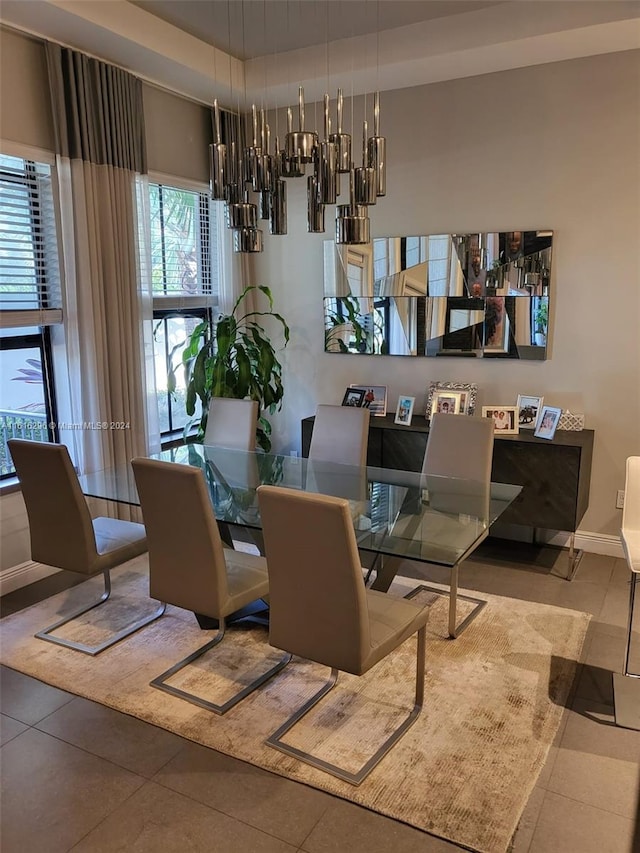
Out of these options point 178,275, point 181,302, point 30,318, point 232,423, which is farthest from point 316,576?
point 178,275

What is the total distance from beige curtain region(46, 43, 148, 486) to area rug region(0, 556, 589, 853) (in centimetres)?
110

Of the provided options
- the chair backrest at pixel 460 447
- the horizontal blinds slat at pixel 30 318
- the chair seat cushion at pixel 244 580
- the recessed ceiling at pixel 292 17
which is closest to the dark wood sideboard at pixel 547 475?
the chair backrest at pixel 460 447

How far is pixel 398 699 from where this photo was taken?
271cm

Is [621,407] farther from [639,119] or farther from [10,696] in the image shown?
[10,696]

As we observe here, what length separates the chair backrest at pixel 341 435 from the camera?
381cm

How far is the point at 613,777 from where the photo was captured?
2273mm

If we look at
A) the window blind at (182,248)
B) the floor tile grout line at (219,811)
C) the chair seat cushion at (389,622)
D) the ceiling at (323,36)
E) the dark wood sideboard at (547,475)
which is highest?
the ceiling at (323,36)

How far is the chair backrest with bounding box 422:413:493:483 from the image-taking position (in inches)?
135

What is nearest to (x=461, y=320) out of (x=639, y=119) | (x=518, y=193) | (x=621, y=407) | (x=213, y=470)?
(x=518, y=193)

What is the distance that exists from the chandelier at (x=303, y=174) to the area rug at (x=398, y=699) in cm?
186

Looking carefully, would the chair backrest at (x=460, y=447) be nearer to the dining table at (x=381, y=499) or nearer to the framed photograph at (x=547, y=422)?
the dining table at (x=381, y=499)

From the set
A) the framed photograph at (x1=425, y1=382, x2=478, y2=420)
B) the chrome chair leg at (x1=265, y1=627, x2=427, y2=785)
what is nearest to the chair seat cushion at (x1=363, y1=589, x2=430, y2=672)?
the chrome chair leg at (x1=265, y1=627, x2=427, y2=785)

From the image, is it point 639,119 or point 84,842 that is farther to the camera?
point 639,119

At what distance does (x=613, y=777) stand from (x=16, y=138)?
154 inches
